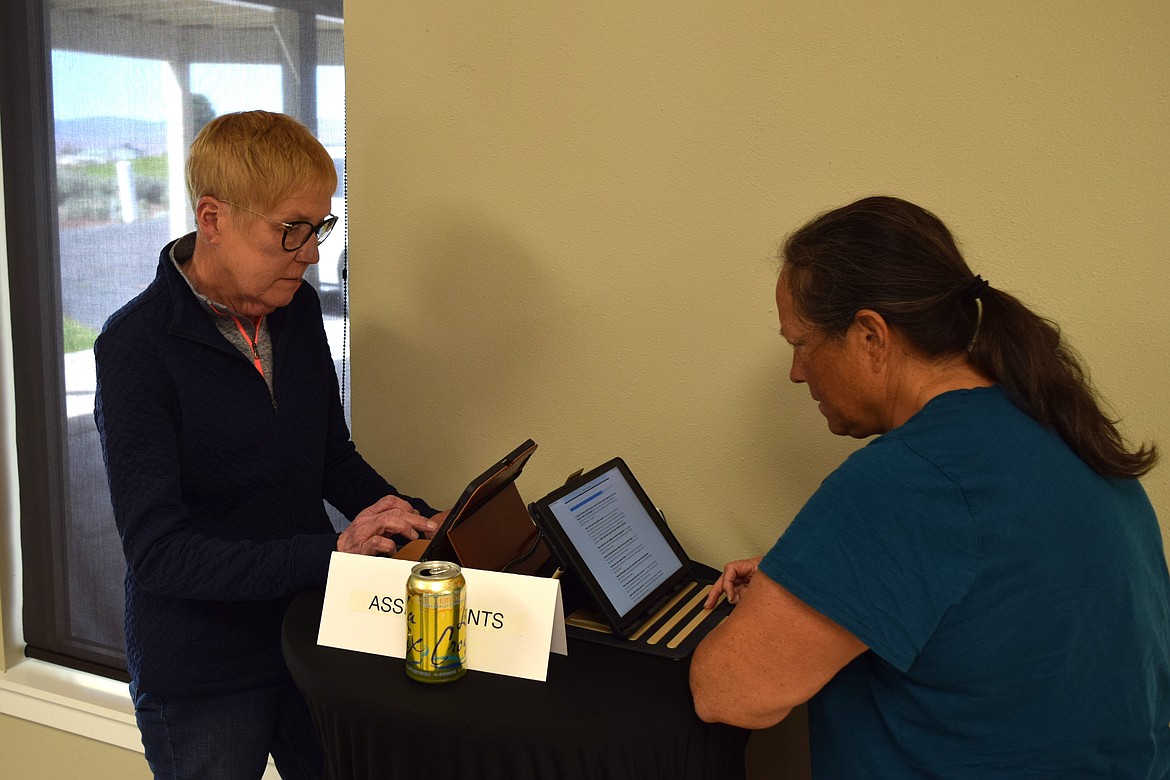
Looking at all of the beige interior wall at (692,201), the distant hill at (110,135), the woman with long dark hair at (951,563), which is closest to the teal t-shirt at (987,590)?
the woman with long dark hair at (951,563)

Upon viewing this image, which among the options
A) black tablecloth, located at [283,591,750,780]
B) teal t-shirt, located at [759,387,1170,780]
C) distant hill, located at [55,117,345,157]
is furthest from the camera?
distant hill, located at [55,117,345,157]

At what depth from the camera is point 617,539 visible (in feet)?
4.57

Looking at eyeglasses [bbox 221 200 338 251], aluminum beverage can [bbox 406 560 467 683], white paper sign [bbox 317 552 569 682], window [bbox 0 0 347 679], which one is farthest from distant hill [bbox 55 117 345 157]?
aluminum beverage can [bbox 406 560 467 683]

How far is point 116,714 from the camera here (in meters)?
2.31

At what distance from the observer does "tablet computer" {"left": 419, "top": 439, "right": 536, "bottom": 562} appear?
123 cm

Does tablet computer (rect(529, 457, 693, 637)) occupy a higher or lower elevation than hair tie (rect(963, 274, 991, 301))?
lower

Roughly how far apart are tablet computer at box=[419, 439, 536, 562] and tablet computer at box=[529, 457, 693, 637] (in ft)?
0.23

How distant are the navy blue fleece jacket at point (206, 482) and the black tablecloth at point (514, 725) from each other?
0.19 metres

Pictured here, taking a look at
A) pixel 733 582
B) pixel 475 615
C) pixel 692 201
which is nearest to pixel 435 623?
pixel 475 615

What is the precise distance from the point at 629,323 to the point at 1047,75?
728 mm

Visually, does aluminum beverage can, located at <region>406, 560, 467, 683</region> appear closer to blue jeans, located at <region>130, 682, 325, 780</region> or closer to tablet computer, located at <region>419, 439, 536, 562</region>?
tablet computer, located at <region>419, 439, 536, 562</region>

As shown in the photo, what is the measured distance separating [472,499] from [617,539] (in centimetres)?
24

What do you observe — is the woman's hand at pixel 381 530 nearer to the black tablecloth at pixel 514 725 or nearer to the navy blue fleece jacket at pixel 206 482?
the navy blue fleece jacket at pixel 206 482

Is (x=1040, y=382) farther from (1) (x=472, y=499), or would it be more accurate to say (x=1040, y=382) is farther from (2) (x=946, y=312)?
(1) (x=472, y=499)
